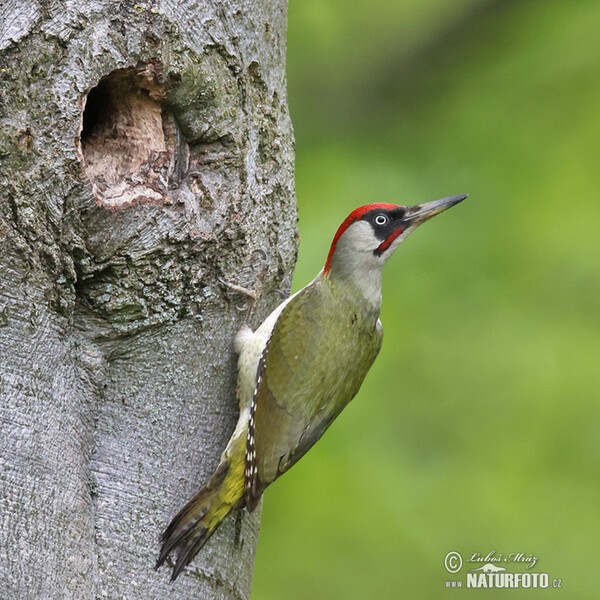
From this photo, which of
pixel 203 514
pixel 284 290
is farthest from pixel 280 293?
pixel 203 514

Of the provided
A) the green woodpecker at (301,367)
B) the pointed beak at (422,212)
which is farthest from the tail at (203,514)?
the pointed beak at (422,212)

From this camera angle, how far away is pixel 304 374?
269 centimetres

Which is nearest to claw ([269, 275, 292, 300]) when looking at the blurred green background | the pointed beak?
the pointed beak

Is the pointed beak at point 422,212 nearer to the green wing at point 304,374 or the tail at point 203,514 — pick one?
the green wing at point 304,374

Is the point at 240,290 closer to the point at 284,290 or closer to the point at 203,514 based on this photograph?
the point at 284,290

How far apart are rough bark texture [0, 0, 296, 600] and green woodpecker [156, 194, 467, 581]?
0.06 metres

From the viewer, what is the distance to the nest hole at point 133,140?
2.29 metres

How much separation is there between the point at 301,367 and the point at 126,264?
0.69 m

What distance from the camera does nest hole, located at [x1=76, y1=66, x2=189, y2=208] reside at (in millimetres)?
2285

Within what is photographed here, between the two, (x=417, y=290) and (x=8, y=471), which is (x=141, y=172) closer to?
(x=8, y=471)

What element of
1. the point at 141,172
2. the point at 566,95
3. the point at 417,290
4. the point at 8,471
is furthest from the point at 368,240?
the point at 8,471

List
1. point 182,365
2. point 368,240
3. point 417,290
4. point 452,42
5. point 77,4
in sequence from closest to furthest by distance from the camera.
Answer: point 77,4 < point 182,365 < point 368,240 < point 417,290 < point 452,42

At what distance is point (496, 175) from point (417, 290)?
1.81 ft

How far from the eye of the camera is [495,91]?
3.70 metres
